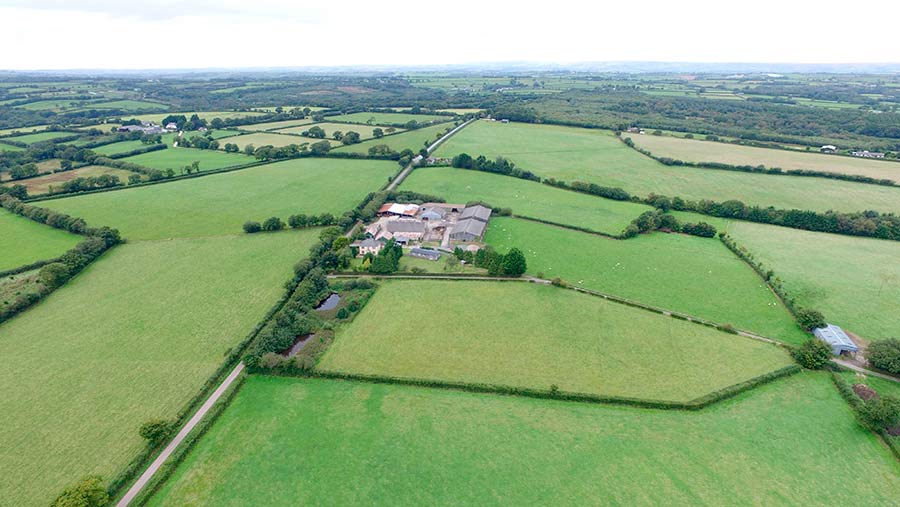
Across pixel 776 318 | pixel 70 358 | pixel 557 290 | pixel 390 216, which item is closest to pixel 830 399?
pixel 776 318

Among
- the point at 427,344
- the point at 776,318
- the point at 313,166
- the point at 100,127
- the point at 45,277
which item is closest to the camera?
the point at 427,344

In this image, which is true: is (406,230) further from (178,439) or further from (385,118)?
(385,118)

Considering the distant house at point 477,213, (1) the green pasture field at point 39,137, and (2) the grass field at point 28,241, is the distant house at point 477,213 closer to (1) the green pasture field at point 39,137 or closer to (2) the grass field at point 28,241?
(2) the grass field at point 28,241

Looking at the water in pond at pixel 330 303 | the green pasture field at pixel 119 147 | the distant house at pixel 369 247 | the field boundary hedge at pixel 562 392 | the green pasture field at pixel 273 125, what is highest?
the green pasture field at pixel 273 125

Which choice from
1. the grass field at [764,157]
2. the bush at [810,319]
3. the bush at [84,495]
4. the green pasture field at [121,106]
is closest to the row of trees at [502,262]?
the bush at [810,319]

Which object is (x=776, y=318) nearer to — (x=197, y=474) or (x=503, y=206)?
(x=503, y=206)

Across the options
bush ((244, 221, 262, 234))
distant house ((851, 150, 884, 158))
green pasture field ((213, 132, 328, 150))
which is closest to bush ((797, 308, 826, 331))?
bush ((244, 221, 262, 234))
